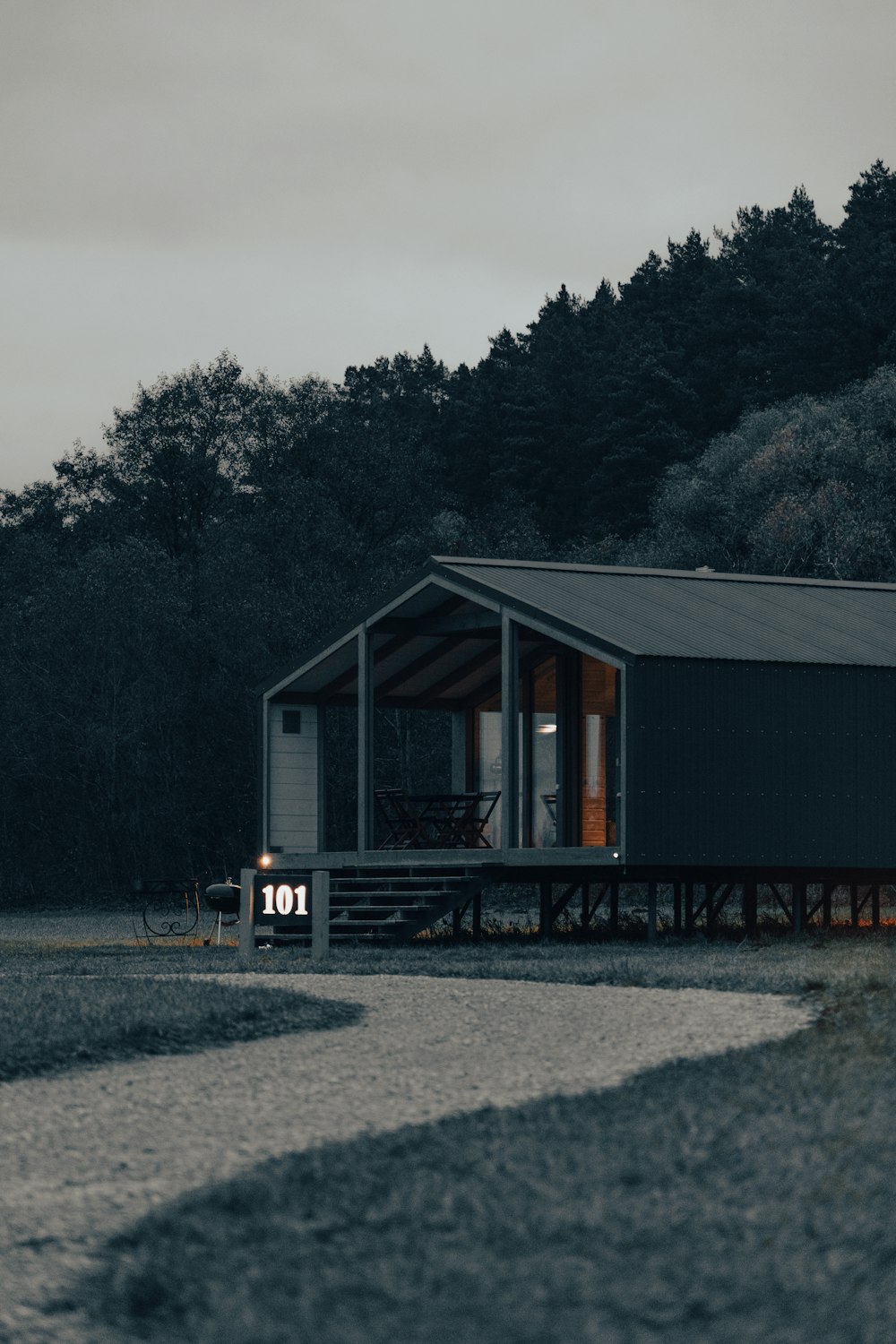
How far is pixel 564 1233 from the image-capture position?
536 centimetres

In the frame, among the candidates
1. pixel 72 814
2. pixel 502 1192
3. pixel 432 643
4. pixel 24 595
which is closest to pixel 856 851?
pixel 432 643

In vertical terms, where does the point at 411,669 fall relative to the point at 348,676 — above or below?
above

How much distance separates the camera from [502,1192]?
19.2 ft

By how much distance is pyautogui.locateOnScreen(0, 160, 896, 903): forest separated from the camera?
4144cm

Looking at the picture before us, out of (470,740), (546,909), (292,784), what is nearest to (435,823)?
(546,909)

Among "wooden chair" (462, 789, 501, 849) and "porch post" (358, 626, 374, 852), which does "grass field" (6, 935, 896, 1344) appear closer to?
"wooden chair" (462, 789, 501, 849)

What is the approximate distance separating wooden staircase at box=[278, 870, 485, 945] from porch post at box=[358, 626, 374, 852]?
51.0 inches

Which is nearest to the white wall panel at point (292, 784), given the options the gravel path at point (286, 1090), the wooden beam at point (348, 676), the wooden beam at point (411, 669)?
the wooden beam at point (348, 676)

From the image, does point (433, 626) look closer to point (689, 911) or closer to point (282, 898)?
point (689, 911)

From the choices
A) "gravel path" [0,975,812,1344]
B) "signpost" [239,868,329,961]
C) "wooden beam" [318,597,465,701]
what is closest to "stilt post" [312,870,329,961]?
"signpost" [239,868,329,961]

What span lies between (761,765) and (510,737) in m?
2.63

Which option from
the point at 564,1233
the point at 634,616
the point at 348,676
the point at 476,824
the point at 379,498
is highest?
the point at 379,498

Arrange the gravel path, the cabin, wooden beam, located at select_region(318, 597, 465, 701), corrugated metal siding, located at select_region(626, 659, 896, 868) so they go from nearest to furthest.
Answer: the gravel path
corrugated metal siding, located at select_region(626, 659, 896, 868)
the cabin
wooden beam, located at select_region(318, 597, 465, 701)

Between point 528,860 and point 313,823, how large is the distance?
202 inches
